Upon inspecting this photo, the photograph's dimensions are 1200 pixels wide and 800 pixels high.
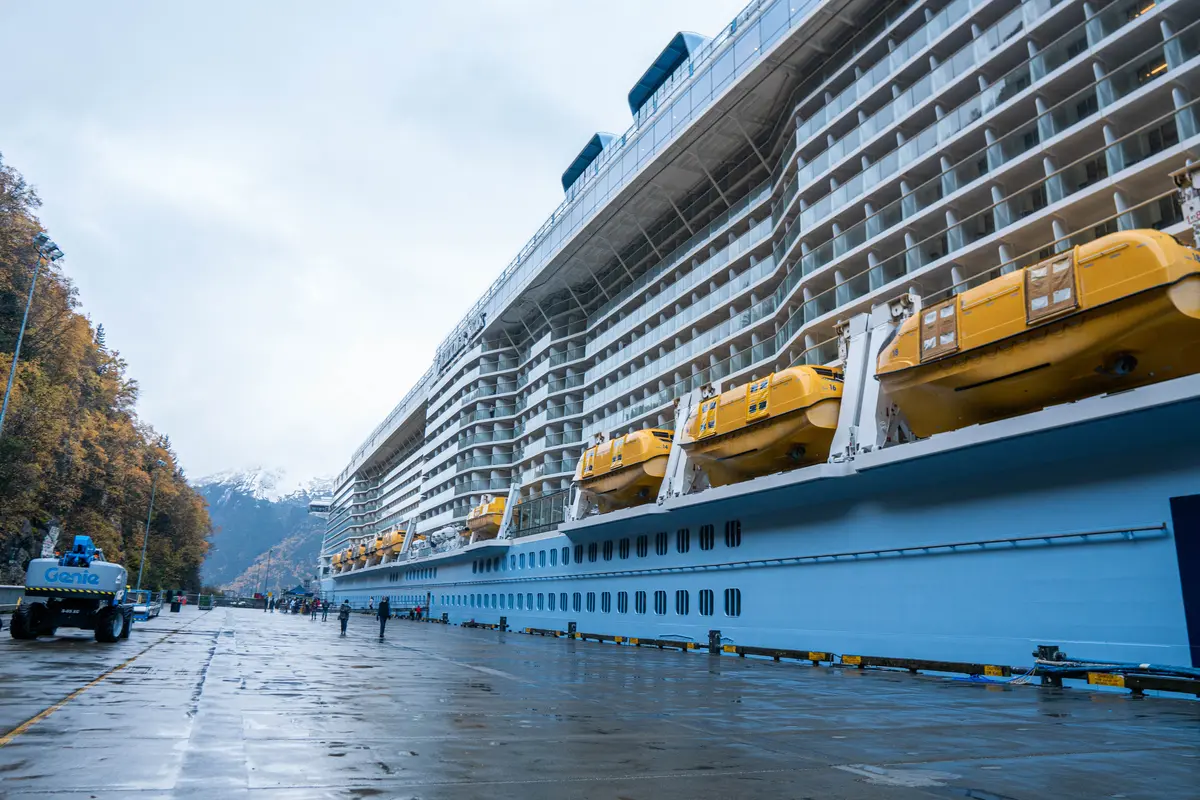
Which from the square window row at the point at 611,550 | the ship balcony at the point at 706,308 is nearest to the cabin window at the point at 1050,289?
the square window row at the point at 611,550

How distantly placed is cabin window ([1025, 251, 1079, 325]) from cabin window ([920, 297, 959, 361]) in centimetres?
150

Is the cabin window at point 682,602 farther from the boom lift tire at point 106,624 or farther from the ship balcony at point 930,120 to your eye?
the boom lift tire at point 106,624

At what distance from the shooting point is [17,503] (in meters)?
36.3

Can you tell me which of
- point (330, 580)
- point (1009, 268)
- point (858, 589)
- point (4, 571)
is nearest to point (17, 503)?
point (4, 571)

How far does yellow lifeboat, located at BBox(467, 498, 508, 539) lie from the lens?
46125mm

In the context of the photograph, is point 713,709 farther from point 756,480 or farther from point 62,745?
point 756,480

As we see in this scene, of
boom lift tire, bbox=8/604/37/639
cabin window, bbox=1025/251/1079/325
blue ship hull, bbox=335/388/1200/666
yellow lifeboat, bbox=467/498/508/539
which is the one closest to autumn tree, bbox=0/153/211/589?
boom lift tire, bbox=8/604/37/639

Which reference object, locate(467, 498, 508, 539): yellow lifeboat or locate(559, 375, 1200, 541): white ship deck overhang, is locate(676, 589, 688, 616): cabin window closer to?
locate(559, 375, 1200, 541): white ship deck overhang

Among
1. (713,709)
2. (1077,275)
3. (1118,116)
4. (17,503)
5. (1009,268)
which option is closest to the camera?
(713,709)

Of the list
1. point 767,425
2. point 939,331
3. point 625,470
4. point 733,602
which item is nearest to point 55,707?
point 939,331

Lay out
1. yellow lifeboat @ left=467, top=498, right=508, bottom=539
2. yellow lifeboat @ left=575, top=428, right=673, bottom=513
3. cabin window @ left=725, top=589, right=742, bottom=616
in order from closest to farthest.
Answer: cabin window @ left=725, top=589, right=742, bottom=616, yellow lifeboat @ left=575, top=428, right=673, bottom=513, yellow lifeboat @ left=467, top=498, right=508, bottom=539

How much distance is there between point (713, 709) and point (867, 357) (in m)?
11.5

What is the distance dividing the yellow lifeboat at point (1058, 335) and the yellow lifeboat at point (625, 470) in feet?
37.8

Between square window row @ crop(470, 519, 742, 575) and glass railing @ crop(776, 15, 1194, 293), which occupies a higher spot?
glass railing @ crop(776, 15, 1194, 293)
